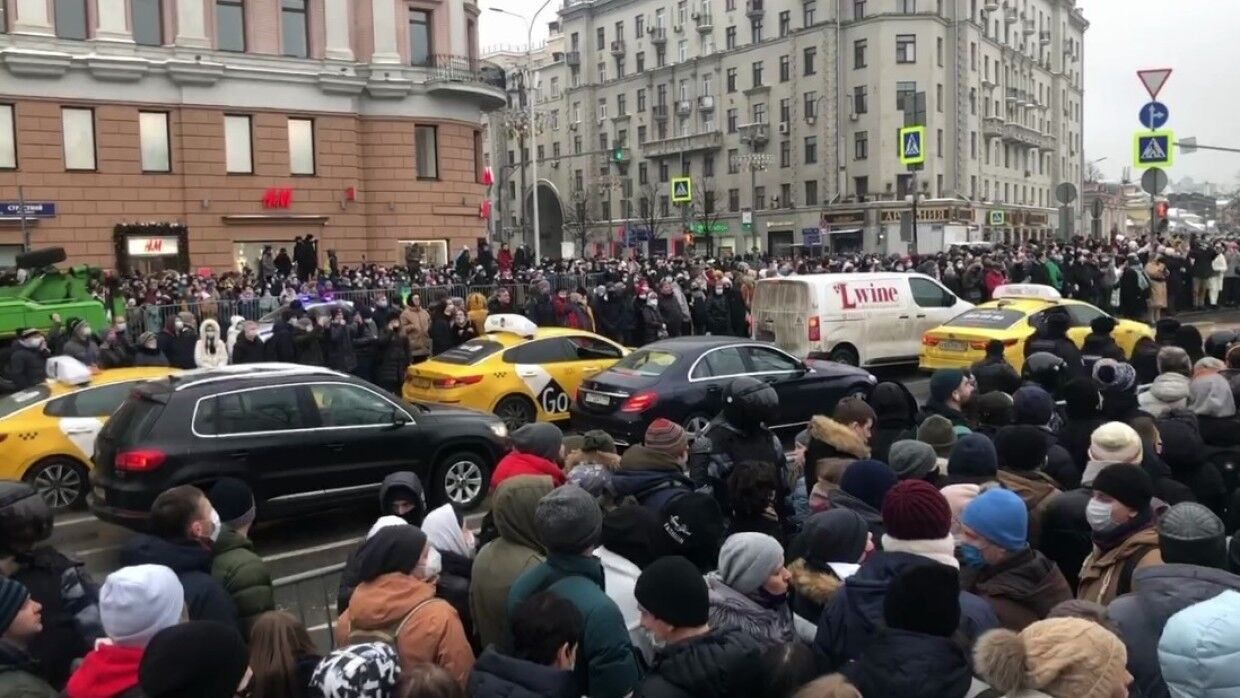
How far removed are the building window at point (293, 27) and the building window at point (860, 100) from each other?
40.1m

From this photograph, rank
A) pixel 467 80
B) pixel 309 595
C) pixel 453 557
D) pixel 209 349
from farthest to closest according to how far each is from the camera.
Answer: pixel 467 80, pixel 209 349, pixel 309 595, pixel 453 557

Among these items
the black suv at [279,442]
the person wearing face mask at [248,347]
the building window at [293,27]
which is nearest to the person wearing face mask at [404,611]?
the black suv at [279,442]

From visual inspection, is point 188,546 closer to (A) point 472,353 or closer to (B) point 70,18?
(A) point 472,353

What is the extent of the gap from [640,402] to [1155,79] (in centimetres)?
1286

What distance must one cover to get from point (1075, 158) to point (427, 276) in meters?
82.9

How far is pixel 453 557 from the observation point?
5.21 meters

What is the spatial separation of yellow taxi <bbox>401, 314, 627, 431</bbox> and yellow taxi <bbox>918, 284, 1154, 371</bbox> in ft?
15.9

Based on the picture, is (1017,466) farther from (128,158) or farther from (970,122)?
(970,122)

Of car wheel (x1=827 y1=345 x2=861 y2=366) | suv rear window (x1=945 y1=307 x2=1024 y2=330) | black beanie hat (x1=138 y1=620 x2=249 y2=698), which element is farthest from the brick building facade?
black beanie hat (x1=138 y1=620 x2=249 y2=698)

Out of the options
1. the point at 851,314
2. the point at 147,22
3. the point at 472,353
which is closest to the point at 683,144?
the point at 147,22

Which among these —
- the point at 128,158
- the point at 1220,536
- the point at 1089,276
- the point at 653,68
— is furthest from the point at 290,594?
the point at 653,68

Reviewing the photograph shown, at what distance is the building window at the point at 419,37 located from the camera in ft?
127

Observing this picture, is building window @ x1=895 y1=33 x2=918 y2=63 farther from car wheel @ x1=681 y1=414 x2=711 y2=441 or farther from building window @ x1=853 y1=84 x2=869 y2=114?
car wheel @ x1=681 y1=414 x2=711 y2=441

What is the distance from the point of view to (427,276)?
81.5ft
